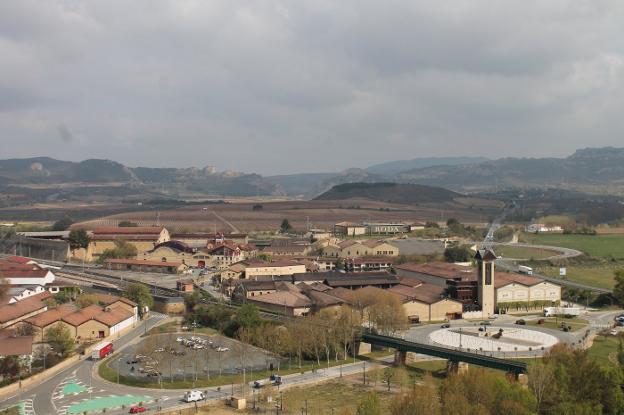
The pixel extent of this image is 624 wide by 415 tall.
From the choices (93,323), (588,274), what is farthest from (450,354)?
(588,274)

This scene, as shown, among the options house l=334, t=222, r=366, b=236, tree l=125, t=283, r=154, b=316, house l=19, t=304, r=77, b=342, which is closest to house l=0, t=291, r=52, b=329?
house l=19, t=304, r=77, b=342

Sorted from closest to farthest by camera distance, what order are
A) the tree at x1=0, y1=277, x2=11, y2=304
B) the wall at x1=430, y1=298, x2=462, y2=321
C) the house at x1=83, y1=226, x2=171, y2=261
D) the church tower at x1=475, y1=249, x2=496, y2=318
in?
the tree at x1=0, y1=277, x2=11, y2=304 → the wall at x1=430, y1=298, x2=462, y2=321 → the church tower at x1=475, y1=249, x2=496, y2=318 → the house at x1=83, y1=226, x2=171, y2=261

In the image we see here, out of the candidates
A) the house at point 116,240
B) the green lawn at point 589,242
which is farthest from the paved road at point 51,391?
the green lawn at point 589,242

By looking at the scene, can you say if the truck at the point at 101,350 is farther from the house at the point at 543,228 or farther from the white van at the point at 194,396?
the house at the point at 543,228

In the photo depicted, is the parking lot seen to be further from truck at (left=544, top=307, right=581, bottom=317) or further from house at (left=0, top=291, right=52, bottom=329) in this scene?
truck at (left=544, top=307, right=581, bottom=317)

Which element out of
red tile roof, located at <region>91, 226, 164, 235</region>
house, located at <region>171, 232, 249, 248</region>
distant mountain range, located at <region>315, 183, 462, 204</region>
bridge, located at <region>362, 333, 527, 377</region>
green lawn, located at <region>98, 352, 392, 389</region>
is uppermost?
distant mountain range, located at <region>315, 183, 462, 204</region>

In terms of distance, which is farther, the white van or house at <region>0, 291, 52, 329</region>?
house at <region>0, 291, 52, 329</region>

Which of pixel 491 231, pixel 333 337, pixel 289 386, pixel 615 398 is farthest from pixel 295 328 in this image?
pixel 491 231
